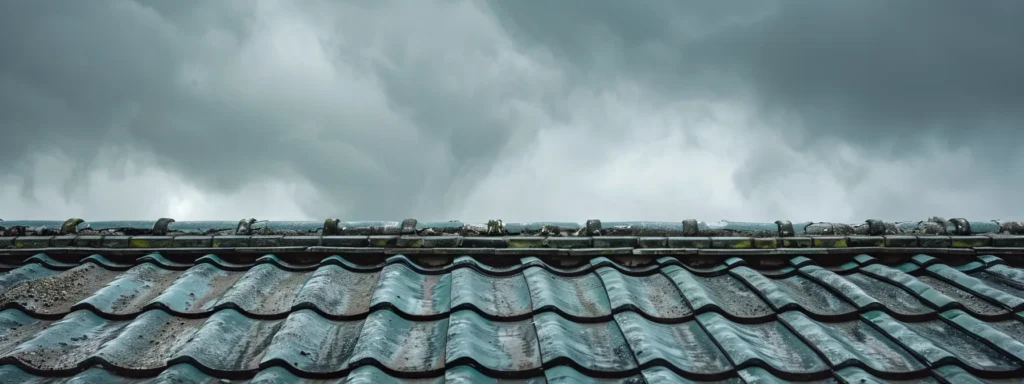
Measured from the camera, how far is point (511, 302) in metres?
3.65

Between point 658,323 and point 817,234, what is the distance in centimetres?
233

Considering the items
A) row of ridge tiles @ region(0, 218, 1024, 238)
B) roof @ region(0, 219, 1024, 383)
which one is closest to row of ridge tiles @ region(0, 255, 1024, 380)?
roof @ region(0, 219, 1024, 383)

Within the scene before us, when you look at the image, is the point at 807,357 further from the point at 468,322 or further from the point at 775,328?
the point at 468,322

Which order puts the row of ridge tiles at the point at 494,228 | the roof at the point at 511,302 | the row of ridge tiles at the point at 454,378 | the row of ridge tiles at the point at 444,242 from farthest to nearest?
1. the row of ridge tiles at the point at 494,228
2. the row of ridge tiles at the point at 444,242
3. the roof at the point at 511,302
4. the row of ridge tiles at the point at 454,378

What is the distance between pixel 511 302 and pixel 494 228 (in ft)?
3.99

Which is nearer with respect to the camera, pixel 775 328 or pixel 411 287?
pixel 775 328

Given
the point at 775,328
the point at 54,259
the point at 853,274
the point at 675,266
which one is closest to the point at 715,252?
the point at 675,266

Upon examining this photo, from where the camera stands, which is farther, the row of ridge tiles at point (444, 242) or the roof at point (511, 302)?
the row of ridge tiles at point (444, 242)

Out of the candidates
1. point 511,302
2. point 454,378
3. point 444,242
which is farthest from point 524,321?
point 444,242

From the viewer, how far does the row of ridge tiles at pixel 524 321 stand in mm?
2783

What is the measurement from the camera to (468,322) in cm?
318

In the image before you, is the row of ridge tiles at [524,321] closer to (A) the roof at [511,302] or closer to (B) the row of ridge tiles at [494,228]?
(A) the roof at [511,302]

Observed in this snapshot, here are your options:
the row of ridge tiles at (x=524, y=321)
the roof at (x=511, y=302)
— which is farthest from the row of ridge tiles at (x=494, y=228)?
the row of ridge tiles at (x=524, y=321)

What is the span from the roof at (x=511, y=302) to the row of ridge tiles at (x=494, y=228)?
0.02 meters
